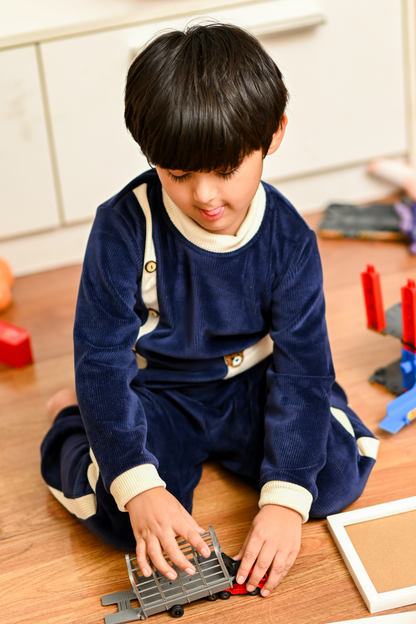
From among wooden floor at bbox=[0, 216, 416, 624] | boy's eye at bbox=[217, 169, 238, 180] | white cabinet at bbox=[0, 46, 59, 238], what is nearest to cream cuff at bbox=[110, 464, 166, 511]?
wooden floor at bbox=[0, 216, 416, 624]

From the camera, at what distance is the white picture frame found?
2.55 feet

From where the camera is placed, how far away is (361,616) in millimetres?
780

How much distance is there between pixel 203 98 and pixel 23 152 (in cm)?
91

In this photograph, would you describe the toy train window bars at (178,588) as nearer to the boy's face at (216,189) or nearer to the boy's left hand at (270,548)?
the boy's left hand at (270,548)

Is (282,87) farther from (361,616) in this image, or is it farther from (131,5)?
(131,5)

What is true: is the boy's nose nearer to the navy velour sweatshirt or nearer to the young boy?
the young boy

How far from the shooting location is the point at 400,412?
101 centimetres

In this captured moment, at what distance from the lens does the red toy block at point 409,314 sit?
3.29 feet

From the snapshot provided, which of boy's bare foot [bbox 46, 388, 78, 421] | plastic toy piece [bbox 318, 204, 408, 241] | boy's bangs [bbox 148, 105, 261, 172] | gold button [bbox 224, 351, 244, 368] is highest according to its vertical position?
boy's bangs [bbox 148, 105, 261, 172]

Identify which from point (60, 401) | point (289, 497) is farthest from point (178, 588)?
point (60, 401)

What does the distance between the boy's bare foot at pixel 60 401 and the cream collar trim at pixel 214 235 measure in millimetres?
376

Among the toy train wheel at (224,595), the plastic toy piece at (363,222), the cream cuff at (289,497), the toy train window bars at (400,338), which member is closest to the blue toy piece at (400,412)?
the toy train window bars at (400,338)

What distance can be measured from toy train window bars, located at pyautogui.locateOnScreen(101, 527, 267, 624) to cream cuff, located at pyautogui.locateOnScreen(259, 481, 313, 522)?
0.08 m

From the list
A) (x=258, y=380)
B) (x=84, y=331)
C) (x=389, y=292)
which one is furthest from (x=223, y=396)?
(x=389, y=292)
